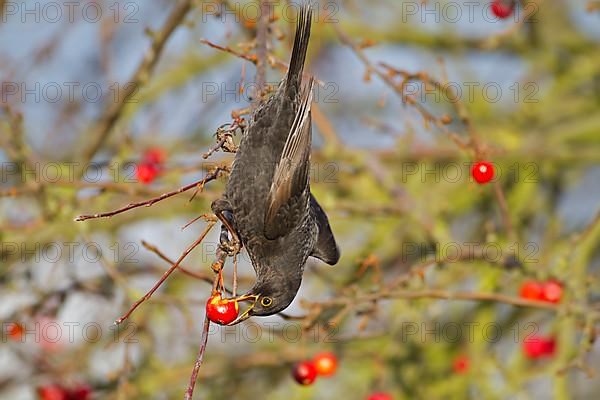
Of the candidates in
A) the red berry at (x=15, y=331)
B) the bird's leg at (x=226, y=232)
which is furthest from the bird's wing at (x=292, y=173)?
the red berry at (x=15, y=331)

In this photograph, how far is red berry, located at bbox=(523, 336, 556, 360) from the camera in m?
4.98

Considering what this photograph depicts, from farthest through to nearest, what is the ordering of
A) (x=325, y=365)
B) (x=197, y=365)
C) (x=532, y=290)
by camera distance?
(x=532, y=290)
(x=325, y=365)
(x=197, y=365)

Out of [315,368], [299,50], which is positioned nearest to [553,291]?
[315,368]

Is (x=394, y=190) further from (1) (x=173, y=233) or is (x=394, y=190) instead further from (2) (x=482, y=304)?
(1) (x=173, y=233)

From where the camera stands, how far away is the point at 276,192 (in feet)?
9.22

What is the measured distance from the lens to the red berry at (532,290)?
410 cm

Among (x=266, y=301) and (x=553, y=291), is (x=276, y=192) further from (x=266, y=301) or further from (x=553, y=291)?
(x=553, y=291)

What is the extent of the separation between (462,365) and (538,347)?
1.51 ft

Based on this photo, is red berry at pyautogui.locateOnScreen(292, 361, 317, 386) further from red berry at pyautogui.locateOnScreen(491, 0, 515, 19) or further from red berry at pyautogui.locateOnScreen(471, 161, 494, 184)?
red berry at pyautogui.locateOnScreen(491, 0, 515, 19)

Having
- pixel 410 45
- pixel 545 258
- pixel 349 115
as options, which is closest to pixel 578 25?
pixel 410 45

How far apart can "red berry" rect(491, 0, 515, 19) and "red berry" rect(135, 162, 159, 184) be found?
1.85 metres

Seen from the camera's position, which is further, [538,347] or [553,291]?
[538,347]

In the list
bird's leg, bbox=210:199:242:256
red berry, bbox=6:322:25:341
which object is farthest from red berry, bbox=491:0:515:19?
red berry, bbox=6:322:25:341

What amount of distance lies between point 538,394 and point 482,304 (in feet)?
4.02
